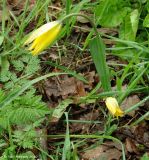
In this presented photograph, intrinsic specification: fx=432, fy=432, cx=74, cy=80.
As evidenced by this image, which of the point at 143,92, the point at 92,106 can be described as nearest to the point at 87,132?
the point at 92,106

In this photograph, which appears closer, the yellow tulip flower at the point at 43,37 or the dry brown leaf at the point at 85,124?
the yellow tulip flower at the point at 43,37

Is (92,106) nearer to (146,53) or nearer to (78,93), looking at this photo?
(78,93)

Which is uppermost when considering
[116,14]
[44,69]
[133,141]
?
[116,14]

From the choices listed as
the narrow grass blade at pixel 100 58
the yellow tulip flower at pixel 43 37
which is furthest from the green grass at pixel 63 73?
the yellow tulip flower at pixel 43 37

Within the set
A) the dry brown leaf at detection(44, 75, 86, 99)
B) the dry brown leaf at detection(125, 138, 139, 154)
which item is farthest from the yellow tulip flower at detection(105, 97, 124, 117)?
the dry brown leaf at detection(44, 75, 86, 99)

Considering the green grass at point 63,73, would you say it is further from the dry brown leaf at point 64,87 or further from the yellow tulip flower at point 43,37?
the yellow tulip flower at point 43,37

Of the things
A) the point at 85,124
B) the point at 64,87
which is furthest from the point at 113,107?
the point at 64,87

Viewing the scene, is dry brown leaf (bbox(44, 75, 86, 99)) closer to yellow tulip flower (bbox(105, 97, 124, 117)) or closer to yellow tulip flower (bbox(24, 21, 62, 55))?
yellow tulip flower (bbox(105, 97, 124, 117))
